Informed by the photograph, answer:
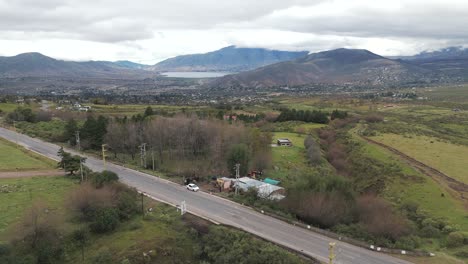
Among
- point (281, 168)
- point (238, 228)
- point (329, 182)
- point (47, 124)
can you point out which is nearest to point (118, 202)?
point (238, 228)

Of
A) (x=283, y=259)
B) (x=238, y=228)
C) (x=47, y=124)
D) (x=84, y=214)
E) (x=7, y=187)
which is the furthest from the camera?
(x=47, y=124)

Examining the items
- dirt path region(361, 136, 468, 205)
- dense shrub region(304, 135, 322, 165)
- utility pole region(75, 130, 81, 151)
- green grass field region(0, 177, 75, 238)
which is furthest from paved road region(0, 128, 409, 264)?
dense shrub region(304, 135, 322, 165)

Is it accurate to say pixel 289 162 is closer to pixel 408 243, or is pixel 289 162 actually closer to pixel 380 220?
pixel 380 220

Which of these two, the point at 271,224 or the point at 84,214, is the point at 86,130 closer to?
the point at 84,214

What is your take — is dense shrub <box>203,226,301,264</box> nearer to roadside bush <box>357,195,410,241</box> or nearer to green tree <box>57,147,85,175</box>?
roadside bush <box>357,195,410,241</box>

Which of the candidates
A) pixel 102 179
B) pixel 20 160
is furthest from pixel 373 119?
pixel 20 160

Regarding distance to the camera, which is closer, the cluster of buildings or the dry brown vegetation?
the cluster of buildings

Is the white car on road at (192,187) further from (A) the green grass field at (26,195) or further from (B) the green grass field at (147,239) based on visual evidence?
(A) the green grass field at (26,195)
